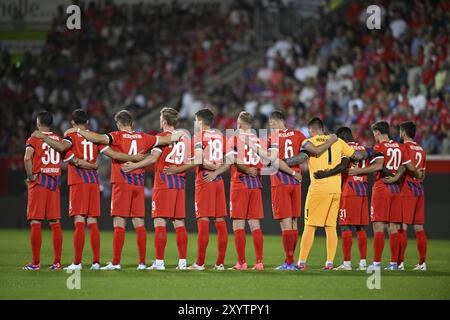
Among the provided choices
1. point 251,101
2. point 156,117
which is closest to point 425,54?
point 251,101

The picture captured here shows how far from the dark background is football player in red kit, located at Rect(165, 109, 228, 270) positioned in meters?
7.94

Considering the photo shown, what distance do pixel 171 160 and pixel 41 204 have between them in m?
2.02

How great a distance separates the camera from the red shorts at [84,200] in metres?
13.9

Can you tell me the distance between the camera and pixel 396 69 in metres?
24.3

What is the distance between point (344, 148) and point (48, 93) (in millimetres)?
16875

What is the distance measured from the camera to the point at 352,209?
47.7 ft

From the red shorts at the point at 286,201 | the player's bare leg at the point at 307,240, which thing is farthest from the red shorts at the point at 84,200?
the player's bare leg at the point at 307,240

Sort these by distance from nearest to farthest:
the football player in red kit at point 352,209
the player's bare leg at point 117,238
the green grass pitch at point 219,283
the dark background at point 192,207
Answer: the green grass pitch at point 219,283, the player's bare leg at point 117,238, the football player in red kit at point 352,209, the dark background at point 192,207

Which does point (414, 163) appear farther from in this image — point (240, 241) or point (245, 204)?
point (240, 241)

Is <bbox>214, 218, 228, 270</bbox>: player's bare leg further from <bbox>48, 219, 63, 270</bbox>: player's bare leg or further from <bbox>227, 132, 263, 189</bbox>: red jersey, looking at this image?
<bbox>48, 219, 63, 270</bbox>: player's bare leg

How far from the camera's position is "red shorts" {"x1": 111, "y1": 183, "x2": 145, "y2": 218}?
13.8 metres

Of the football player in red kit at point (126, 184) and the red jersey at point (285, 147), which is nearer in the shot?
the football player in red kit at point (126, 184)

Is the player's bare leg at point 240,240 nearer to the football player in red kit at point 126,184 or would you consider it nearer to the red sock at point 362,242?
the football player in red kit at point 126,184

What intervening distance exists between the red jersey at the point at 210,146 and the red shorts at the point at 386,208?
98.6 inches
